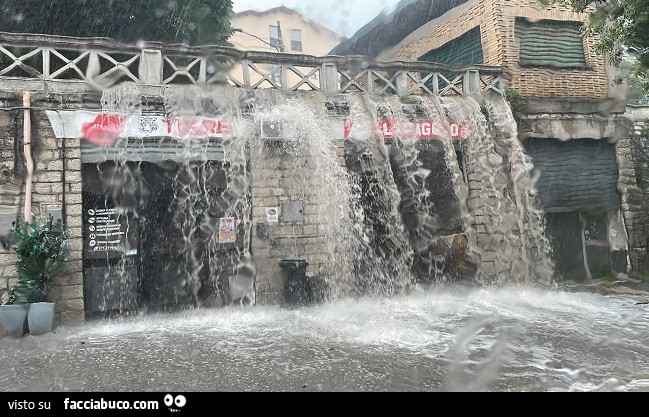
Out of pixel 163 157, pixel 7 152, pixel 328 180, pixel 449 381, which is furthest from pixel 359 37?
pixel 449 381

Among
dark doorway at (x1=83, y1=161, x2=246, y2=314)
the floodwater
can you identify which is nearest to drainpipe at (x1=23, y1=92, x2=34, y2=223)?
dark doorway at (x1=83, y1=161, x2=246, y2=314)

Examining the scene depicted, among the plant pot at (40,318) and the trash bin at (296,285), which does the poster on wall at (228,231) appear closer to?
the trash bin at (296,285)

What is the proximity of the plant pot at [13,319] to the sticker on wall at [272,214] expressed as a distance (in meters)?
3.86

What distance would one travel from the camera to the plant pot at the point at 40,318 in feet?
20.0

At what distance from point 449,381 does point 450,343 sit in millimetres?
1317

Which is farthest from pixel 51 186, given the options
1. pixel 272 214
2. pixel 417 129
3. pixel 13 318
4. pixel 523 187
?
pixel 523 187

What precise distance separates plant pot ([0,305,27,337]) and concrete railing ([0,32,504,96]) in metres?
3.35

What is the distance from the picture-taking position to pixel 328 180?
829 cm

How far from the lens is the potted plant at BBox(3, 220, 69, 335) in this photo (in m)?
6.13
